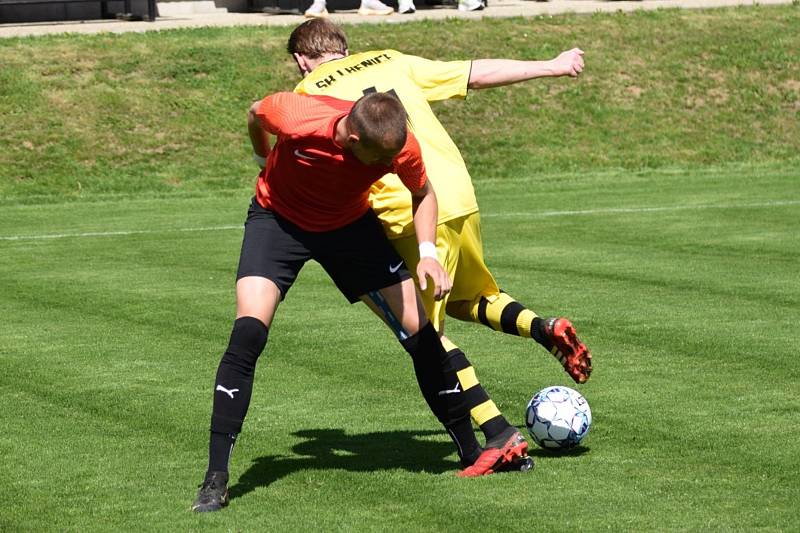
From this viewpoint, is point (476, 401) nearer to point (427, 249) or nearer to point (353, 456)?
point (353, 456)

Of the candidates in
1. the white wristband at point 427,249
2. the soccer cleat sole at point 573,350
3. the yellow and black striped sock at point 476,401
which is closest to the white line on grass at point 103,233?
the soccer cleat sole at point 573,350

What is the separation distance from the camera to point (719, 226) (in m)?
17.9

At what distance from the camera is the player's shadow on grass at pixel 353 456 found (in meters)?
7.62

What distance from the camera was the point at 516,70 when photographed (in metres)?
7.94

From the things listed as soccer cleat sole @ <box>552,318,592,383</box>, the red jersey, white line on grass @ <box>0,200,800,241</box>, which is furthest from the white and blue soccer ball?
white line on grass @ <box>0,200,800,241</box>

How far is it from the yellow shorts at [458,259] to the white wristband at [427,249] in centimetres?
50

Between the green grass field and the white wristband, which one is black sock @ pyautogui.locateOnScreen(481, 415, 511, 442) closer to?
the green grass field

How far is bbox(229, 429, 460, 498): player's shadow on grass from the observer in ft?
25.0

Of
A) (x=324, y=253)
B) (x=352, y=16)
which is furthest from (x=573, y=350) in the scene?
(x=352, y=16)

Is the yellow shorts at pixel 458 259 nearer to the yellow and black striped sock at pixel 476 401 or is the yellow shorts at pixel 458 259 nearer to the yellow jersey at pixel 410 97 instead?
the yellow jersey at pixel 410 97

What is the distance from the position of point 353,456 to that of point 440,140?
171 centimetres

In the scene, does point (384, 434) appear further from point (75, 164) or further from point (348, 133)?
point (75, 164)

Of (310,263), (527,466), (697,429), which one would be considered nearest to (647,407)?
(697,429)

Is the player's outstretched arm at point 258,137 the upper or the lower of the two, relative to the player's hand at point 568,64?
lower
